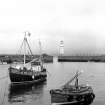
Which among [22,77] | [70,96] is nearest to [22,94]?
[22,77]

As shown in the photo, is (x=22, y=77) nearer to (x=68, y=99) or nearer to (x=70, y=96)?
(x=68, y=99)

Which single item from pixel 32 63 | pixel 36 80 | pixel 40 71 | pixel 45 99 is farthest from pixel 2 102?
pixel 32 63

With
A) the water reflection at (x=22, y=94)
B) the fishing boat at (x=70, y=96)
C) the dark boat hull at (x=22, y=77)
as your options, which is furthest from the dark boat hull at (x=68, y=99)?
the dark boat hull at (x=22, y=77)

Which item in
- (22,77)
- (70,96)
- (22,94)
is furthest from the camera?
(22,77)

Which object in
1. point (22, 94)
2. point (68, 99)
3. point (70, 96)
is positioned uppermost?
point (70, 96)

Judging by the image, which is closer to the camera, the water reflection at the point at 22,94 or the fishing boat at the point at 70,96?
the fishing boat at the point at 70,96

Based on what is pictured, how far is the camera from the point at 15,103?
41125 mm

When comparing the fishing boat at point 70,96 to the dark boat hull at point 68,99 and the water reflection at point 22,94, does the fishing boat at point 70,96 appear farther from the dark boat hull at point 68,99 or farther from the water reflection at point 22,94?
the water reflection at point 22,94

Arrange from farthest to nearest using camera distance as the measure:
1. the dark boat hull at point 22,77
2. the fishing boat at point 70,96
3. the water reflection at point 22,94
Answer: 1. the dark boat hull at point 22,77
2. the water reflection at point 22,94
3. the fishing boat at point 70,96

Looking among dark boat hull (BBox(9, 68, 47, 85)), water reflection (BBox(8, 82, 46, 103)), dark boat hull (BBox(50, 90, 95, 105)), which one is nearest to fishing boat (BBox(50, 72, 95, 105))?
dark boat hull (BBox(50, 90, 95, 105))

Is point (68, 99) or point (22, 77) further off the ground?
point (22, 77)

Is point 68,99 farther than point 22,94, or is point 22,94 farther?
point 22,94

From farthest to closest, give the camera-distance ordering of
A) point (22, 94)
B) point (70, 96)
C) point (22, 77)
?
point (22, 77) → point (22, 94) → point (70, 96)

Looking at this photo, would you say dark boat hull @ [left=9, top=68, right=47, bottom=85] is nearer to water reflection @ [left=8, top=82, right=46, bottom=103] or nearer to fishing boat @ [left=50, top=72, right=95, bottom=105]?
water reflection @ [left=8, top=82, right=46, bottom=103]
